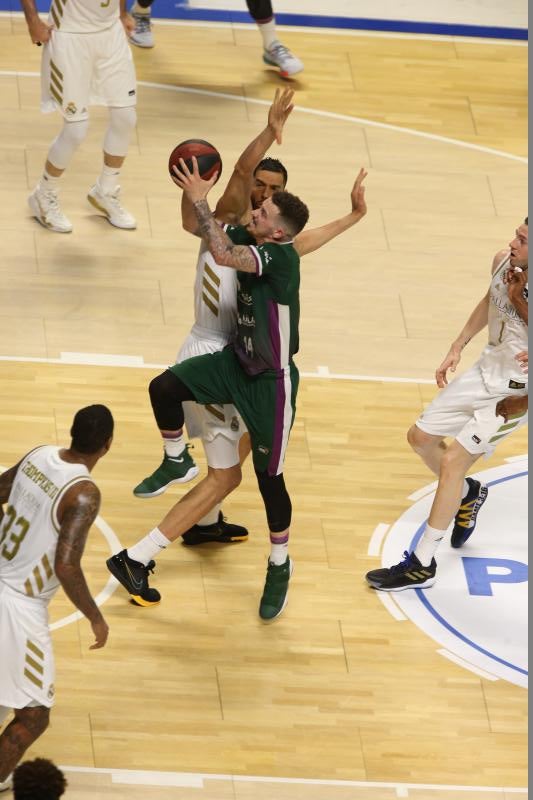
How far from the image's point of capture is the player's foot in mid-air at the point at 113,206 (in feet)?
34.4

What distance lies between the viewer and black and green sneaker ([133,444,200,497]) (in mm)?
7719

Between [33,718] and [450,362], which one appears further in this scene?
[450,362]

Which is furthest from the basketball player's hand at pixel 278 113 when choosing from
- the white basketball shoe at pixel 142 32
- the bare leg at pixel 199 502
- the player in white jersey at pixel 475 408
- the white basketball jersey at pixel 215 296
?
the white basketball shoe at pixel 142 32

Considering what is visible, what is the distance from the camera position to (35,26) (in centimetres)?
974

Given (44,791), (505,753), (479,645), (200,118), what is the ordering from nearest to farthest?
(44,791) → (505,753) → (479,645) → (200,118)

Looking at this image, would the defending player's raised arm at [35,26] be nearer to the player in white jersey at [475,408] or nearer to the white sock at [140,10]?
the white sock at [140,10]

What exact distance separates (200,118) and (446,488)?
5.10 m

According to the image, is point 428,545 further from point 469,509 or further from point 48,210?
point 48,210

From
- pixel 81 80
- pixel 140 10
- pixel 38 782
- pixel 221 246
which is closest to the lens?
pixel 38 782

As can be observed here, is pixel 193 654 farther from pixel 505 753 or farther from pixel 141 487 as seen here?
pixel 505 753

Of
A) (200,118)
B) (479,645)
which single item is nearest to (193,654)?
(479,645)

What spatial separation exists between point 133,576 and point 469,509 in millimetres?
1899

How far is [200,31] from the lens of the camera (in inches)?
520

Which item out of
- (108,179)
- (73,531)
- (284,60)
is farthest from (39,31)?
(73,531)
